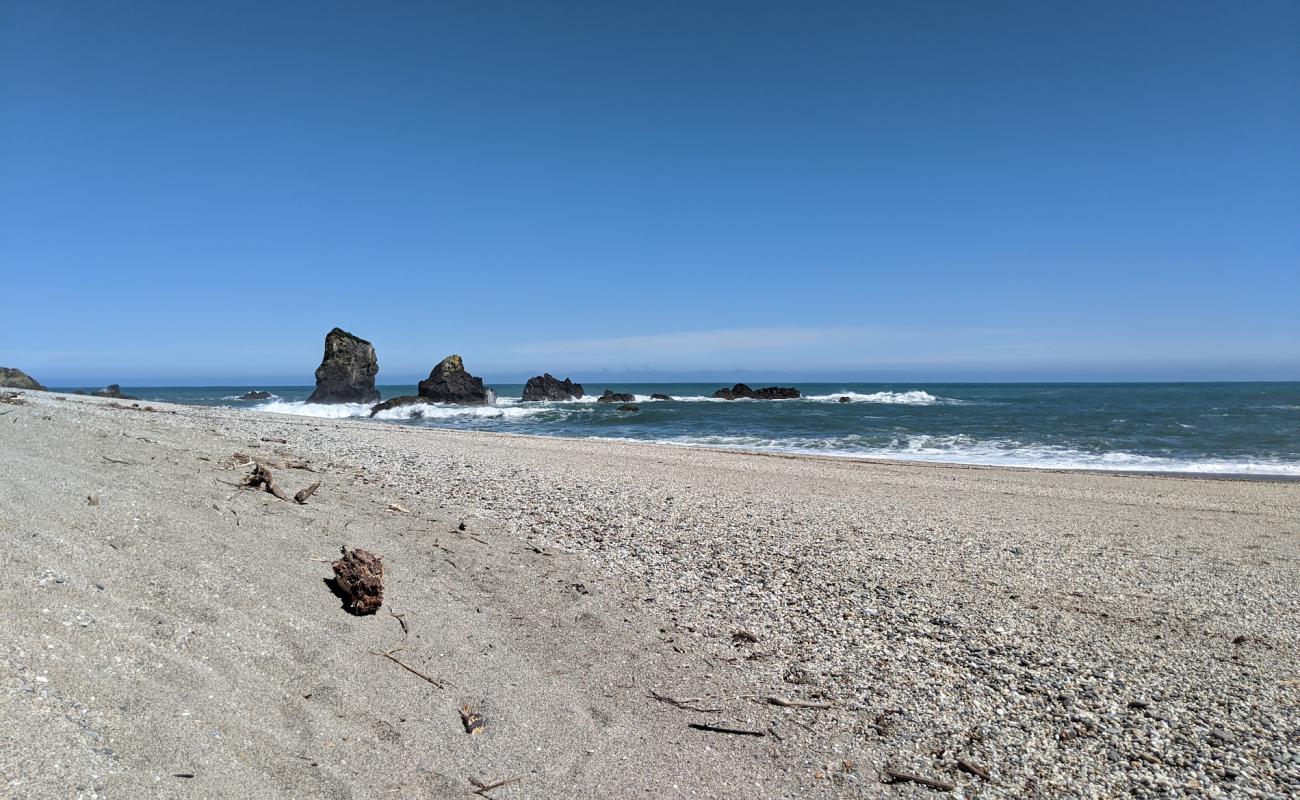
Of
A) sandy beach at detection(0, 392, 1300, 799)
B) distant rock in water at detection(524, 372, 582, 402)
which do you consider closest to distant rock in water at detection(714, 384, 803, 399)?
distant rock in water at detection(524, 372, 582, 402)

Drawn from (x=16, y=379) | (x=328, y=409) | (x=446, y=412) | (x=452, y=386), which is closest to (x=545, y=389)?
(x=452, y=386)

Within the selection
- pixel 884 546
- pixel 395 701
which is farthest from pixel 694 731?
pixel 884 546

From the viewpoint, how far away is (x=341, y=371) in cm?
5362

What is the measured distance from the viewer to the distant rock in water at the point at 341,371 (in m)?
53.2

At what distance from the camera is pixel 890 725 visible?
4094 mm

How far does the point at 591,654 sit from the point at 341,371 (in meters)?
54.5

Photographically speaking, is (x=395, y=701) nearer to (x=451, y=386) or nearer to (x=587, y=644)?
(x=587, y=644)

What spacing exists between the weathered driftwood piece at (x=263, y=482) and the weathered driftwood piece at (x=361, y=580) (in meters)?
2.52

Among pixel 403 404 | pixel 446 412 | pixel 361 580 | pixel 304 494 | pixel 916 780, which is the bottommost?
pixel 916 780

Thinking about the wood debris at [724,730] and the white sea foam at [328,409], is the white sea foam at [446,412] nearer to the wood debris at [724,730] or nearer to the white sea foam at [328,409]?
the white sea foam at [328,409]

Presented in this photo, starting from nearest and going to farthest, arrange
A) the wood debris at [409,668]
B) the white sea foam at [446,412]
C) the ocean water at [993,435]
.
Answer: the wood debris at [409,668] → the ocean water at [993,435] → the white sea foam at [446,412]

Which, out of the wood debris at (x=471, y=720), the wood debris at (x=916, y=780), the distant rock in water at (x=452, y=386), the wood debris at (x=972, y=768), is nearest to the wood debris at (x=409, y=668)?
the wood debris at (x=471, y=720)

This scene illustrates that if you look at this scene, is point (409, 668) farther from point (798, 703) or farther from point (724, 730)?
point (798, 703)

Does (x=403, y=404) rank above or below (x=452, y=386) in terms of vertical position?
below
